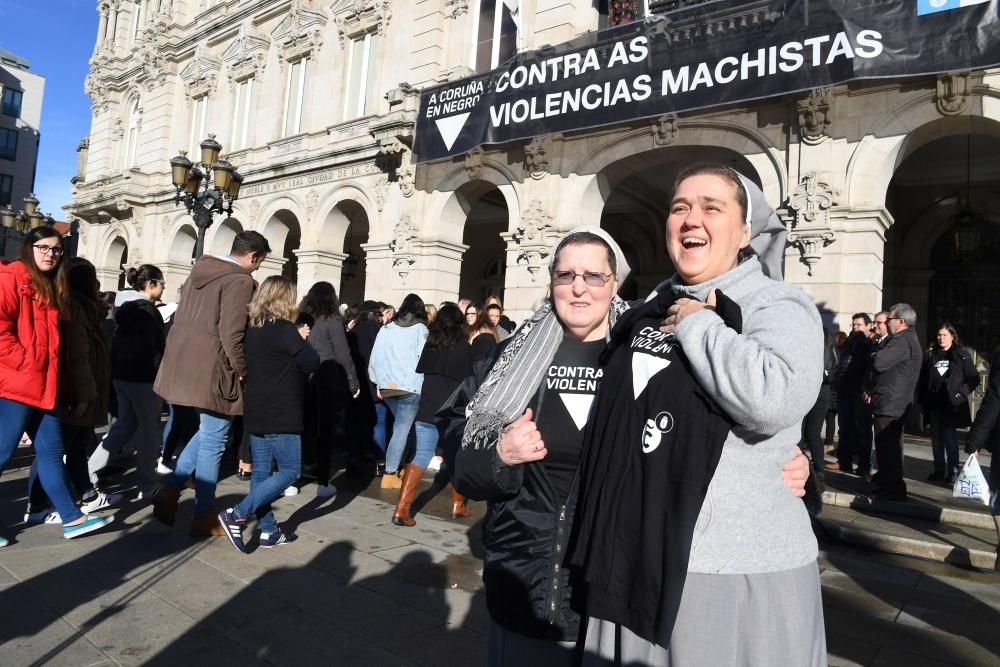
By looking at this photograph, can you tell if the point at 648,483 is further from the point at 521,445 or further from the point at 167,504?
the point at 167,504

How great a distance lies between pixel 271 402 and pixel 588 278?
122 inches

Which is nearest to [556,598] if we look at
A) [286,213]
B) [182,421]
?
[182,421]

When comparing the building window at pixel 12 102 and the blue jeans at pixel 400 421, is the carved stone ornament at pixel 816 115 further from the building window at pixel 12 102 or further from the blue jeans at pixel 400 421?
the building window at pixel 12 102

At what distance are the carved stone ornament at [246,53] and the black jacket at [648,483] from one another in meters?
20.0

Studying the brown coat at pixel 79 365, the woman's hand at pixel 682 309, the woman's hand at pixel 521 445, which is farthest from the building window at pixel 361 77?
the woman's hand at pixel 682 309

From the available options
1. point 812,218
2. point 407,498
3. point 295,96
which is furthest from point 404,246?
point 407,498

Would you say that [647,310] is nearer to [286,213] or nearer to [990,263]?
[990,263]

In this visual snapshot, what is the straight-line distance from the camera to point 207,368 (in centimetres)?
452

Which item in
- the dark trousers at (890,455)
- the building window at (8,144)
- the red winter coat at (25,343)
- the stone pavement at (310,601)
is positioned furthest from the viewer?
the building window at (8,144)

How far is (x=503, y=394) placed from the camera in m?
2.00

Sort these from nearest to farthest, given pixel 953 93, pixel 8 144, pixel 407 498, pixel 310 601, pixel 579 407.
Result: pixel 579 407, pixel 310 601, pixel 407 498, pixel 953 93, pixel 8 144

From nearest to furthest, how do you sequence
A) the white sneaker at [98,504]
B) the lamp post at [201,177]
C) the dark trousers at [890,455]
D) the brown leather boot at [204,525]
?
1. the brown leather boot at [204,525]
2. the white sneaker at [98,504]
3. the dark trousers at [890,455]
4. the lamp post at [201,177]

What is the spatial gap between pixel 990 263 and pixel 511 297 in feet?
33.2

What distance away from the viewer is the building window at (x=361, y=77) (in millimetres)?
15891
